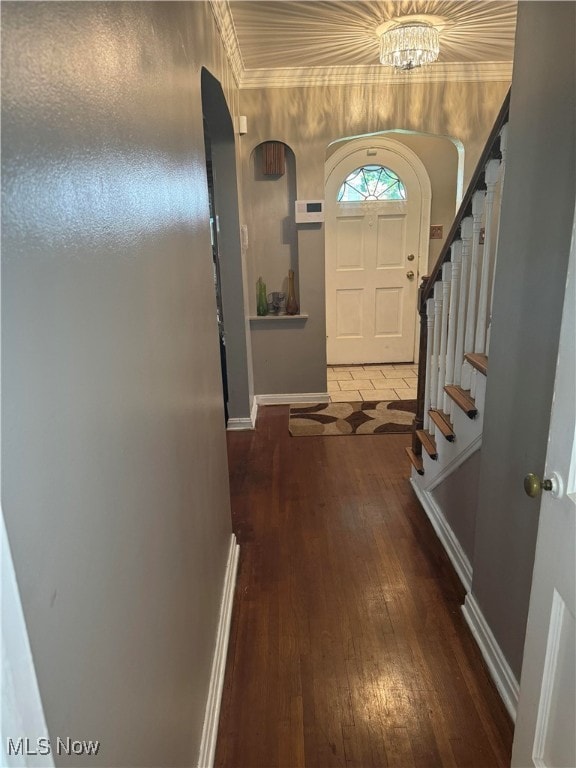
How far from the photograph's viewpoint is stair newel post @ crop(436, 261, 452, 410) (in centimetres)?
243

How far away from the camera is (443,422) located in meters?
2.40

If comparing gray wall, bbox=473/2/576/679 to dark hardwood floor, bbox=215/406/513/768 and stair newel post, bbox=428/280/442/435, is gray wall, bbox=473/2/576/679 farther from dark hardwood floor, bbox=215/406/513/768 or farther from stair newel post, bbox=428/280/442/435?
stair newel post, bbox=428/280/442/435

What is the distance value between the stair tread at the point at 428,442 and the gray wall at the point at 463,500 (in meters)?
0.15

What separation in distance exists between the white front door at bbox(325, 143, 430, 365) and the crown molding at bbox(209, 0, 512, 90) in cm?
119

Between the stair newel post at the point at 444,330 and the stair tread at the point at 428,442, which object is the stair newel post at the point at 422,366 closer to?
the stair tread at the point at 428,442

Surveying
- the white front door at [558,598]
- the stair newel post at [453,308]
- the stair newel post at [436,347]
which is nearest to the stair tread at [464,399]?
the stair newel post at [453,308]

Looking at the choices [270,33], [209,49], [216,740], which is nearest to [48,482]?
[216,740]

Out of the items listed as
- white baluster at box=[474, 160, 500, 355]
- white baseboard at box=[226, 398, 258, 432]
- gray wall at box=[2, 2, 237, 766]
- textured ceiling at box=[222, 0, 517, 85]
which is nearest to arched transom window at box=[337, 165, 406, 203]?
textured ceiling at box=[222, 0, 517, 85]

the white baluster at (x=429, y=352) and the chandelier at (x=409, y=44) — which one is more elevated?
the chandelier at (x=409, y=44)

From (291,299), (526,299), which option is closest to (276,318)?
(291,299)

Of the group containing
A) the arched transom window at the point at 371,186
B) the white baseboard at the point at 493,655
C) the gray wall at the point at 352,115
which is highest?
the gray wall at the point at 352,115

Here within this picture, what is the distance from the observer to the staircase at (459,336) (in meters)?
1.93

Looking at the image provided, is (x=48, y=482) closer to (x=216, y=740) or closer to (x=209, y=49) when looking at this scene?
(x=216, y=740)

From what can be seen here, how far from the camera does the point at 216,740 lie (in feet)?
5.03
